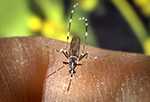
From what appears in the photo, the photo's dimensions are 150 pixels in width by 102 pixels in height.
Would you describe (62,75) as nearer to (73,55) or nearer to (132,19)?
(73,55)

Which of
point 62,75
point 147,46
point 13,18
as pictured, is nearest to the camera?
point 62,75

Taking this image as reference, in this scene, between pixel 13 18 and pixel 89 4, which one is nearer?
pixel 13 18

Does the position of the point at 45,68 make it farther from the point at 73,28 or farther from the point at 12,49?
the point at 73,28

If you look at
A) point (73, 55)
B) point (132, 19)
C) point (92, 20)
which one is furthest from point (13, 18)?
point (73, 55)

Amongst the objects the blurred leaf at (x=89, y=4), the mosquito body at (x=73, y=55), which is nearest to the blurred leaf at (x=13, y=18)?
the blurred leaf at (x=89, y=4)

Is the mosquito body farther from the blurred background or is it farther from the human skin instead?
the blurred background

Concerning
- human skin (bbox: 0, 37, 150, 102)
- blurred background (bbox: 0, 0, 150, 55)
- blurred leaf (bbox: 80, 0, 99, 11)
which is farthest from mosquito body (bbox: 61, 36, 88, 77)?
blurred leaf (bbox: 80, 0, 99, 11)
